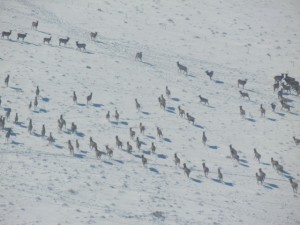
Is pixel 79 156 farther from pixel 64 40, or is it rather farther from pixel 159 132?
pixel 64 40

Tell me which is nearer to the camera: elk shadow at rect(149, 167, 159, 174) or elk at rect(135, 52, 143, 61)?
elk shadow at rect(149, 167, 159, 174)

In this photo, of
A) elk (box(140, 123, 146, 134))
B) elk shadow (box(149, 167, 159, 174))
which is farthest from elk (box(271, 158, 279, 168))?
elk (box(140, 123, 146, 134))

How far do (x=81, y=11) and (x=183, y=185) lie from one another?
31.3 meters

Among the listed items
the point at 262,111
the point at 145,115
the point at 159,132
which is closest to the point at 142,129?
the point at 159,132

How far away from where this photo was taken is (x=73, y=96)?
3384 cm

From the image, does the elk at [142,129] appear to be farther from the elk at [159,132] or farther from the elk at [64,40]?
the elk at [64,40]

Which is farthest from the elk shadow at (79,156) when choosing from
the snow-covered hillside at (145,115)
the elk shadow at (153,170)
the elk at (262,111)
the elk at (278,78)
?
the elk at (278,78)

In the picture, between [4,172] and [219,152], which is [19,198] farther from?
[219,152]

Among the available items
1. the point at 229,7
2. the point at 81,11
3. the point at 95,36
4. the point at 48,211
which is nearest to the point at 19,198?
the point at 48,211

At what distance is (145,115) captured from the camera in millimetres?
33031

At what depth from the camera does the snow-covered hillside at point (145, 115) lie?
2403cm

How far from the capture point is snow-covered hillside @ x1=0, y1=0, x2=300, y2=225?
24.0 metres

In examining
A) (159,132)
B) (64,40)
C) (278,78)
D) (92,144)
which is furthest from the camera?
(64,40)

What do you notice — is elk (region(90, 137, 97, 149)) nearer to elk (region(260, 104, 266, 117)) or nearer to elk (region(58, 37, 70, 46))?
elk (region(260, 104, 266, 117))
